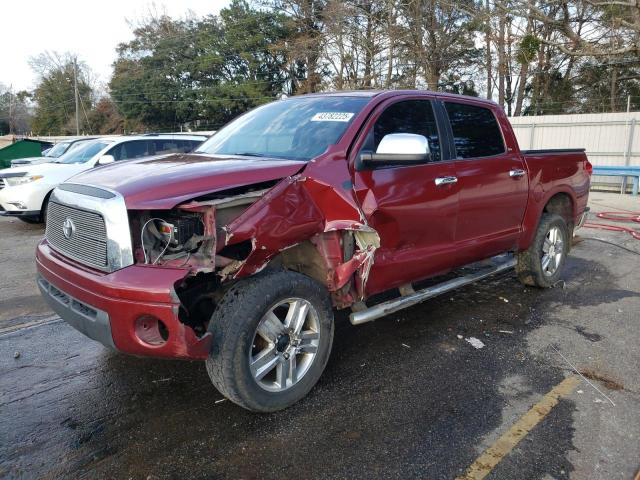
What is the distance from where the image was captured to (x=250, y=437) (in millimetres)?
2859

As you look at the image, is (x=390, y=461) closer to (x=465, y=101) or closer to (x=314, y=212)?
(x=314, y=212)

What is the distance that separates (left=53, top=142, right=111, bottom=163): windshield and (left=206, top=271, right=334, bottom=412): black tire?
342 inches

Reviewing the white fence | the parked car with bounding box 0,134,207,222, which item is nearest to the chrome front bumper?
the parked car with bounding box 0,134,207,222

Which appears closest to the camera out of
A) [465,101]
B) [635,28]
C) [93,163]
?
[465,101]

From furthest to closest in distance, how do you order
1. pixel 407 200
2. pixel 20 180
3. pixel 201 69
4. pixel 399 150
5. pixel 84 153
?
pixel 201 69 → pixel 84 153 → pixel 20 180 → pixel 407 200 → pixel 399 150

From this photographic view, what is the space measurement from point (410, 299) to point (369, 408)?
103 centimetres

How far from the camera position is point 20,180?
9.26m

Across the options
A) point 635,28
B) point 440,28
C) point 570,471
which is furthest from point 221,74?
point 570,471

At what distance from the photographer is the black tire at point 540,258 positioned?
5.34 m

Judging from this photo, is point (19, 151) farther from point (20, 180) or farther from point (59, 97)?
point (59, 97)

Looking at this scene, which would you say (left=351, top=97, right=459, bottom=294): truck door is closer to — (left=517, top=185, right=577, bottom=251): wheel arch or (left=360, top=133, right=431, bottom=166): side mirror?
(left=360, top=133, right=431, bottom=166): side mirror

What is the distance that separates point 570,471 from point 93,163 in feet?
31.8

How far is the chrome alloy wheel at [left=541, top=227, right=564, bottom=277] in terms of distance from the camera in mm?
5555

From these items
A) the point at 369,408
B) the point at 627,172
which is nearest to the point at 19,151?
the point at 369,408
